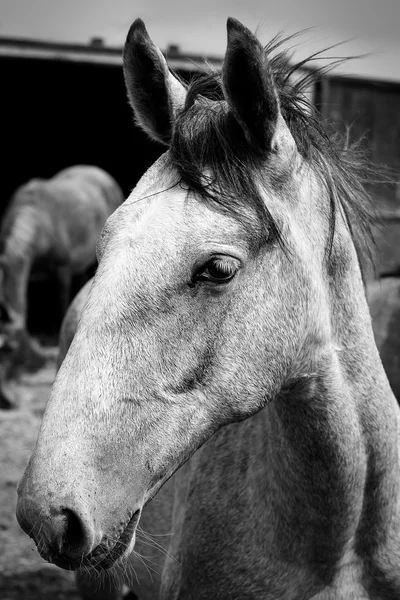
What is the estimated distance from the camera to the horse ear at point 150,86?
1795 mm

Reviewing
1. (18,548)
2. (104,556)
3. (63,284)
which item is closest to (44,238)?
(63,284)

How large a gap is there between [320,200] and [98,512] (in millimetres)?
951

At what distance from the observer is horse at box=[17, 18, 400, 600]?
4.78ft

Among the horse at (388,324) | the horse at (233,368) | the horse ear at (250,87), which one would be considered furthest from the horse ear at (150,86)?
the horse at (388,324)

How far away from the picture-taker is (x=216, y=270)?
156 cm

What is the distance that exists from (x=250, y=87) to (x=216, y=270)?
0.44 meters

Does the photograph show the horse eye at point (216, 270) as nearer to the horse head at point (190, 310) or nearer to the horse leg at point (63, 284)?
the horse head at point (190, 310)

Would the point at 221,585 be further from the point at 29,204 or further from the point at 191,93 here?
the point at 29,204

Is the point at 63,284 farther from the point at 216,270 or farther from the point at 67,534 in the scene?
the point at 67,534

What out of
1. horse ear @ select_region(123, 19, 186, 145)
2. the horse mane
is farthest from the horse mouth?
horse ear @ select_region(123, 19, 186, 145)

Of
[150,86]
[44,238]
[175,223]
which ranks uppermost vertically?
[150,86]

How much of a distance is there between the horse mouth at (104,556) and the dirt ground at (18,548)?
116 centimetres

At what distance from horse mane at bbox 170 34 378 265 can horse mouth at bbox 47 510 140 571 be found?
2.45 ft

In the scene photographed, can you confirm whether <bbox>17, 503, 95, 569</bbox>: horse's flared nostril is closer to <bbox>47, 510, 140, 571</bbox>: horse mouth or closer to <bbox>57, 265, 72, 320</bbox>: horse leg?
<bbox>47, 510, 140, 571</bbox>: horse mouth
